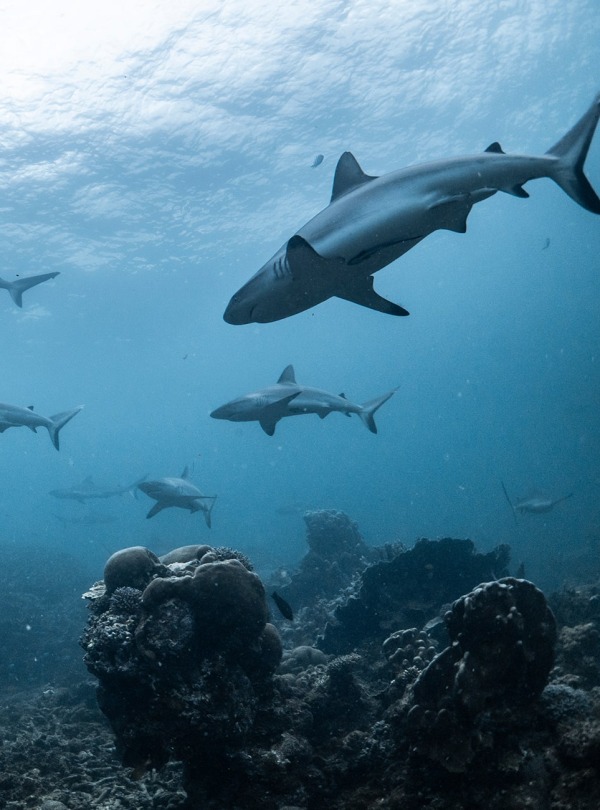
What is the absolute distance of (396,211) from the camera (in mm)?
3631

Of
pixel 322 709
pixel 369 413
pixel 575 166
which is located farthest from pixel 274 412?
pixel 575 166

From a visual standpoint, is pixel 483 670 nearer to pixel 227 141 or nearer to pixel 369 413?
pixel 369 413

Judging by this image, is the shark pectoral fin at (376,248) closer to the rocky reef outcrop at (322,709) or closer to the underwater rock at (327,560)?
the rocky reef outcrop at (322,709)

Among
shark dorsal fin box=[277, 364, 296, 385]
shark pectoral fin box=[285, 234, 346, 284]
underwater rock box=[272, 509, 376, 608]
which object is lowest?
underwater rock box=[272, 509, 376, 608]

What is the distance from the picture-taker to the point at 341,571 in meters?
16.0

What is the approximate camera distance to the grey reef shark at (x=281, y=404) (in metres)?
10.7

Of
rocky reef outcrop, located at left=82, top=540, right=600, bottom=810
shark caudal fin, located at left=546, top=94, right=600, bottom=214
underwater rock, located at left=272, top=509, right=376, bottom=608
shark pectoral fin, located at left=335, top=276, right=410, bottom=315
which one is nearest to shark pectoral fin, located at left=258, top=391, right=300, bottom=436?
rocky reef outcrop, located at left=82, top=540, right=600, bottom=810

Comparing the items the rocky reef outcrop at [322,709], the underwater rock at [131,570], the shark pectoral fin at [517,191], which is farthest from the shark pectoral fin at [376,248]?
the underwater rock at [131,570]

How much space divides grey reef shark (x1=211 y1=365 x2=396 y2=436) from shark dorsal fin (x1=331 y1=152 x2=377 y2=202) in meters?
6.11

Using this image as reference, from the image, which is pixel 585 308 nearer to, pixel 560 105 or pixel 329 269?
pixel 560 105

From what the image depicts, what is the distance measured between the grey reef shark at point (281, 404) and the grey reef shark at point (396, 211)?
21.2 feet

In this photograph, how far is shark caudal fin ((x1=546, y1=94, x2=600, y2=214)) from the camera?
371 cm

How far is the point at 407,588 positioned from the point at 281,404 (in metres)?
4.63

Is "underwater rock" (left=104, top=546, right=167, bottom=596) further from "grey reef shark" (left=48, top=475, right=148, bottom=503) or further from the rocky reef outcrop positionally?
"grey reef shark" (left=48, top=475, right=148, bottom=503)
